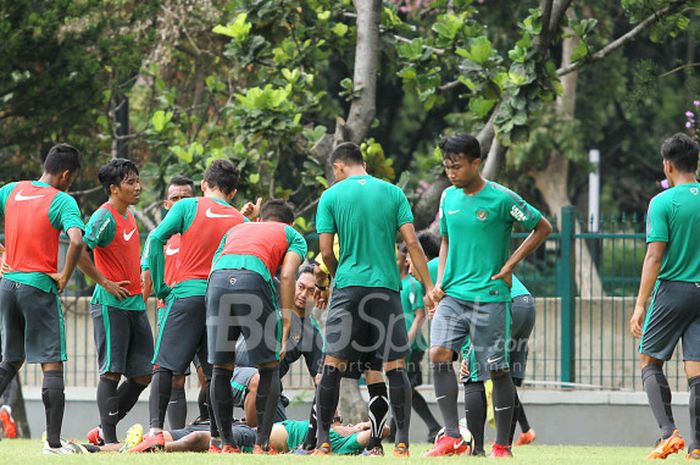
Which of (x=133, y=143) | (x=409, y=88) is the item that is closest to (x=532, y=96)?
(x=409, y=88)

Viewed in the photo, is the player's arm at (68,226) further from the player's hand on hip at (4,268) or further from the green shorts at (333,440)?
the green shorts at (333,440)

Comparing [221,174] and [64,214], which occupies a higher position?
[221,174]

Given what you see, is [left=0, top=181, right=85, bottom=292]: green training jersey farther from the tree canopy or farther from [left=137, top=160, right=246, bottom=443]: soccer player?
the tree canopy

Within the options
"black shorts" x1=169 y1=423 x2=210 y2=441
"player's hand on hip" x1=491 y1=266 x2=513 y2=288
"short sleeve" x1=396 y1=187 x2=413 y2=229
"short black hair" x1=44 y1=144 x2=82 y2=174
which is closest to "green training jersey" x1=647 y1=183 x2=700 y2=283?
"player's hand on hip" x1=491 y1=266 x2=513 y2=288

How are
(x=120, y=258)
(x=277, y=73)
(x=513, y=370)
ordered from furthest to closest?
(x=277, y=73) < (x=513, y=370) < (x=120, y=258)

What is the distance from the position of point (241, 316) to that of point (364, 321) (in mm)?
861

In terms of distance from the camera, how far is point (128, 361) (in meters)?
10.6

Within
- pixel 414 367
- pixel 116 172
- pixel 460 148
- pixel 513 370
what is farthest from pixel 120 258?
pixel 414 367

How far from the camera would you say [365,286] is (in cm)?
938

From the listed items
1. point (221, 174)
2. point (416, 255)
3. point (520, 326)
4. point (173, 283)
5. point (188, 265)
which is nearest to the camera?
point (416, 255)

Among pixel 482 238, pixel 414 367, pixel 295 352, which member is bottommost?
pixel 414 367

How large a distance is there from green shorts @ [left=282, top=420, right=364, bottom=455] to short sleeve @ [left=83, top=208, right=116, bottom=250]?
6.61 feet

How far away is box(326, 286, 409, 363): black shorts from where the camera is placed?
9.36 meters

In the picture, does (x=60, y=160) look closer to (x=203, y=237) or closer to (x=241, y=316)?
(x=203, y=237)
